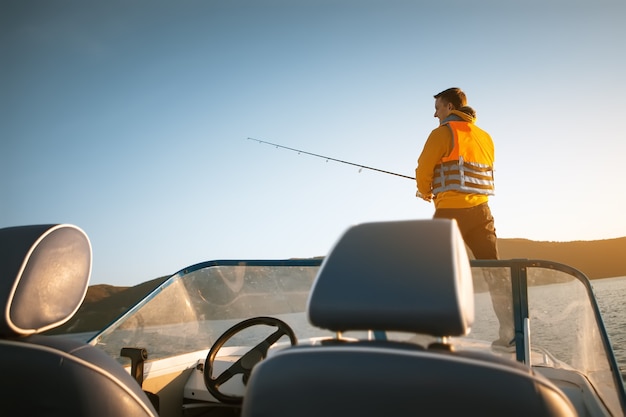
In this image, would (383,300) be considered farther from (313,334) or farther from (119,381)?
(313,334)

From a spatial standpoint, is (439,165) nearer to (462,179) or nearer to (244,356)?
(462,179)

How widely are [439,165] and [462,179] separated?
241 millimetres

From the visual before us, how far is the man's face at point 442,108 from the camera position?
482 cm

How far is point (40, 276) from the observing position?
5.68 feet

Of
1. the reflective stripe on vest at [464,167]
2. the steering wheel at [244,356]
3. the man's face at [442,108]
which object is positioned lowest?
the steering wheel at [244,356]

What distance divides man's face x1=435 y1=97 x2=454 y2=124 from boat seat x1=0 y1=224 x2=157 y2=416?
12.6 feet

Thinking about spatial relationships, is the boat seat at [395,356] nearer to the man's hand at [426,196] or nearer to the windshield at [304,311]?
the windshield at [304,311]

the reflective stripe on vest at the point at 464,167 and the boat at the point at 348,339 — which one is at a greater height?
the reflective stripe on vest at the point at 464,167

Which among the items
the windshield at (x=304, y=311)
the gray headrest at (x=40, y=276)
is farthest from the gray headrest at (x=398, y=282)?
the gray headrest at (x=40, y=276)

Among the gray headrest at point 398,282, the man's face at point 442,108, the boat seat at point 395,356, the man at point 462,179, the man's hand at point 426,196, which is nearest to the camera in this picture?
the boat seat at point 395,356

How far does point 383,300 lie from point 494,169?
3.83 m

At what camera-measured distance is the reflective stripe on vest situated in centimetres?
439

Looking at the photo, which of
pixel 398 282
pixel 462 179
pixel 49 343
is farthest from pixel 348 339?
pixel 462 179

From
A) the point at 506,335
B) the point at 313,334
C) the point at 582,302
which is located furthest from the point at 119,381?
the point at 582,302
